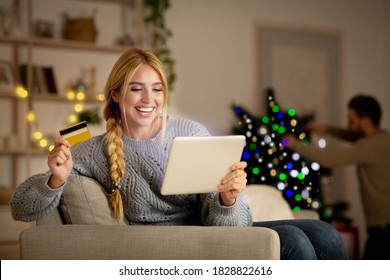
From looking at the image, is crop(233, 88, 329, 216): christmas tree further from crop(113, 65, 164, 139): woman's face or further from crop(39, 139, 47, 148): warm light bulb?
crop(113, 65, 164, 139): woman's face

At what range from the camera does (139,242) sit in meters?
1.52

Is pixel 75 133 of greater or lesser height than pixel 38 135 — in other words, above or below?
above

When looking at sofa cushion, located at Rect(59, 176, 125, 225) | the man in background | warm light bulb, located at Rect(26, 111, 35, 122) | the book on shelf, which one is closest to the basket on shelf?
the book on shelf

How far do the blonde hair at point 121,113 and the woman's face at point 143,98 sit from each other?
1 centimetres

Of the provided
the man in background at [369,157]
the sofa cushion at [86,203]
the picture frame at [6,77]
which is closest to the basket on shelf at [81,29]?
the picture frame at [6,77]

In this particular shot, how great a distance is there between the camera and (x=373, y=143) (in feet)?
11.5

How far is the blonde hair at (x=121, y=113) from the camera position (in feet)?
5.85

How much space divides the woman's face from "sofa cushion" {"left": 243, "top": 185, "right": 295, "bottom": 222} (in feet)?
2.81

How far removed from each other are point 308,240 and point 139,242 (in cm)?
45

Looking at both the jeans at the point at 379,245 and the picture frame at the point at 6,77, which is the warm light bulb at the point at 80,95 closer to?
the picture frame at the point at 6,77

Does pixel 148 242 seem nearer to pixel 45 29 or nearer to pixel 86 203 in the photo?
pixel 86 203

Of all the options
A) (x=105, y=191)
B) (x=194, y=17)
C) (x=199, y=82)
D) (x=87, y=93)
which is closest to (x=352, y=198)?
(x=199, y=82)

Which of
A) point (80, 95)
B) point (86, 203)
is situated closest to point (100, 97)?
point (80, 95)
